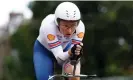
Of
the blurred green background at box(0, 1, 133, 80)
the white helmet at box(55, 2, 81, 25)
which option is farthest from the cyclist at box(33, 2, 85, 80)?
the blurred green background at box(0, 1, 133, 80)

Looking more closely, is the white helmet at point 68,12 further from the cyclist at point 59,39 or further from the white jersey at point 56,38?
the white jersey at point 56,38

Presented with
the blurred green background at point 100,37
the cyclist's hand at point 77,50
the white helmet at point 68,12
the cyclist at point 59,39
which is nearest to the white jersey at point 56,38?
the cyclist at point 59,39

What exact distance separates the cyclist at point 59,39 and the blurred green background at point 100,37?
26.5m

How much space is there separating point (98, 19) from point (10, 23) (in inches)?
1030

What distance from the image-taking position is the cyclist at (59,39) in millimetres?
7172

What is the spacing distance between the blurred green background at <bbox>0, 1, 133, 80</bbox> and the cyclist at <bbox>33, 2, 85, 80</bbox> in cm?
2650

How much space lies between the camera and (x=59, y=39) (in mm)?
7492

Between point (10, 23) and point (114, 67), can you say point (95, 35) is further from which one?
point (10, 23)

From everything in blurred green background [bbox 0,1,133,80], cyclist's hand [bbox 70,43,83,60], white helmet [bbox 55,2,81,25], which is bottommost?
blurred green background [bbox 0,1,133,80]

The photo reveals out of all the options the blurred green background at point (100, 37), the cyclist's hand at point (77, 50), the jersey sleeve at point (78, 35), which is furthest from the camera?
the blurred green background at point (100, 37)

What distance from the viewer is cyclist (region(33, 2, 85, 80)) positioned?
282 inches

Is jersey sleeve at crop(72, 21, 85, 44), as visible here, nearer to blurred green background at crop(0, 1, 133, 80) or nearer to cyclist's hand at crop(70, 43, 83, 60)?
cyclist's hand at crop(70, 43, 83, 60)

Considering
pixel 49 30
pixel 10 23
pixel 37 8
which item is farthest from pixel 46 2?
pixel 49 30

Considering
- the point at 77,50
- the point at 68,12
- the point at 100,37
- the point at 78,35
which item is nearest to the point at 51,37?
the point at 78,35
